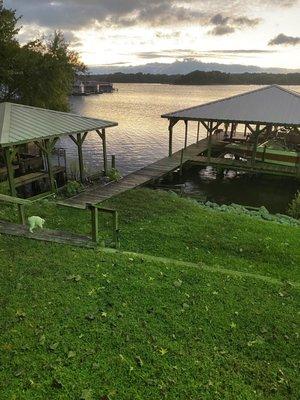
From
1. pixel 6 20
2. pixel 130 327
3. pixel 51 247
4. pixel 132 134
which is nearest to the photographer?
pixel 130 327

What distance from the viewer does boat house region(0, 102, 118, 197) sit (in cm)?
1458

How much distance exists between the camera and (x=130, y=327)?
5.93 m

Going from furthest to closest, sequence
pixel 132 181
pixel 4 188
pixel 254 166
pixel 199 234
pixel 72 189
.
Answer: pixel 254 166, pixel 132 181, pixel 72 189, pixel 4 188, pixel 199 234

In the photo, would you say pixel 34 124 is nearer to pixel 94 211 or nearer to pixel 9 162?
pixel 9 162

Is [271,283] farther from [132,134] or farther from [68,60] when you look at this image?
[132,134]

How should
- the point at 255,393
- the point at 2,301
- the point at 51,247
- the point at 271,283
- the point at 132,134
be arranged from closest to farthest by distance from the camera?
the point at 255,393 < the point at 2,301 < the point at 271,283 < the point at 51,247 < the point at 132,134

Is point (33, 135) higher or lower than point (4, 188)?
higher

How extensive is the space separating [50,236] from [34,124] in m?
8.89

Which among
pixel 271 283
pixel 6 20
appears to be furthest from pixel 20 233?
pixel 6 20

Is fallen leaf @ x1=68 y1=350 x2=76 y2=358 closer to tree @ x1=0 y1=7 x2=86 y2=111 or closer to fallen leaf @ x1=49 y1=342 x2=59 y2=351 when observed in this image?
fallen leaf @ x1=49 y1=342 x2=59 y2=351

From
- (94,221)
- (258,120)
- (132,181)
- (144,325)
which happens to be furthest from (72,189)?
(258,120)

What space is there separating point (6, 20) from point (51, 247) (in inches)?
1011

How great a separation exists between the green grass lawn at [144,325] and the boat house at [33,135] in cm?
701

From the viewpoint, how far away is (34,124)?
16094mm
